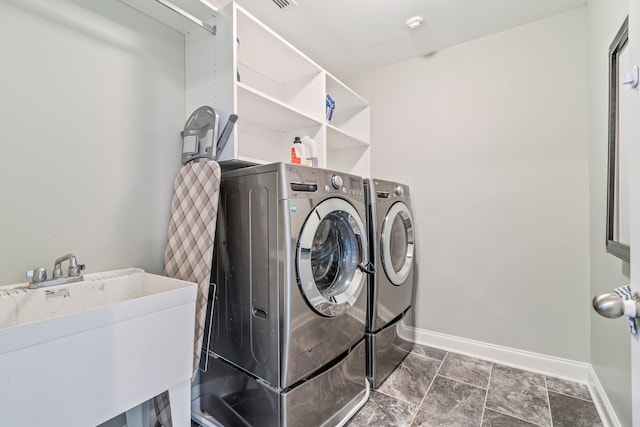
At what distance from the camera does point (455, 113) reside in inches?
91.0

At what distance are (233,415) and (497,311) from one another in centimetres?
192

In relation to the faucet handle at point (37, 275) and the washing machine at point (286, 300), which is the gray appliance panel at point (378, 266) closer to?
the washing machine at point (286, 300)

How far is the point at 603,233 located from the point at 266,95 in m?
2.05

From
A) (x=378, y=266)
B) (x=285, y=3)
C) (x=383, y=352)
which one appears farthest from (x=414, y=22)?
(x=383, y=352)

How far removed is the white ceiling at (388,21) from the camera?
182 centimetres

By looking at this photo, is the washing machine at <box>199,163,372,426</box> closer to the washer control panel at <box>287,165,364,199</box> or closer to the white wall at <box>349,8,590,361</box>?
the washer control panel at <box>287,165,364,199</box>

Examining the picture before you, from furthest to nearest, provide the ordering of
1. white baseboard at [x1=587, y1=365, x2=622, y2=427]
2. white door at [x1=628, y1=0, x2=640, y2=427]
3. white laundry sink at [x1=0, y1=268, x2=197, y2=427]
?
white baseboard at [x1=587, y1=365, x2=622, y2=427]
white laundry sink at [x1=0, y1=268, x2=197, y2=427]
white door at [x1=628, y1=0, x2=640, y2=427]

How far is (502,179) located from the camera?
2.14 m

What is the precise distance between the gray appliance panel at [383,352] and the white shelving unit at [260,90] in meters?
1.22

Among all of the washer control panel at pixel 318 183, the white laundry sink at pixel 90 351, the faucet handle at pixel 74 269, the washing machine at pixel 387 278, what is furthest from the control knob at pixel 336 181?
the faucet handle at pixel 74 269

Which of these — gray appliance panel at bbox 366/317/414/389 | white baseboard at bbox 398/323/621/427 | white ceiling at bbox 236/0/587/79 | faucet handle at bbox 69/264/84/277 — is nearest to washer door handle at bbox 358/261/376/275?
gray appliance panel at bbox 366/317/414/389

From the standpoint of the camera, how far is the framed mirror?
1.27 metres

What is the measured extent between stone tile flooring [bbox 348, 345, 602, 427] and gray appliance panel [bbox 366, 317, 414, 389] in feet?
0.18

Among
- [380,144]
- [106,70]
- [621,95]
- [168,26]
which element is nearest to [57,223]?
[106,70]
